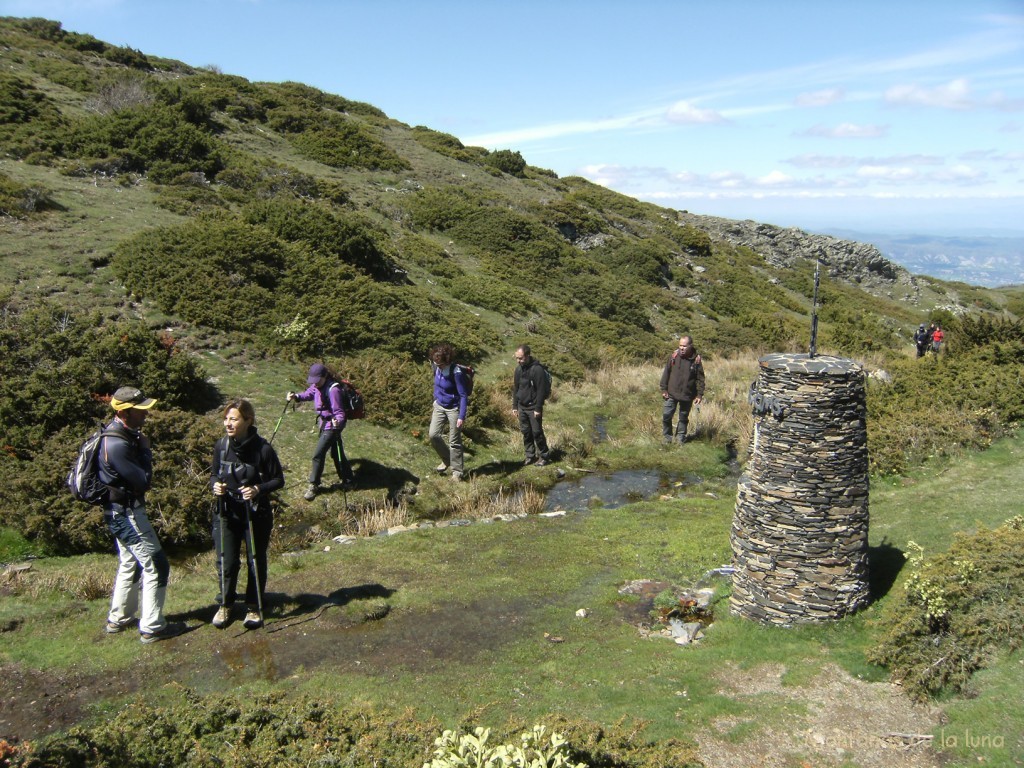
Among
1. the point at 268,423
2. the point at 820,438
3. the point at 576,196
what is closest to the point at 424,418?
the point at 268,423

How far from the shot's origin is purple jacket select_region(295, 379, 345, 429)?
10.8 meters

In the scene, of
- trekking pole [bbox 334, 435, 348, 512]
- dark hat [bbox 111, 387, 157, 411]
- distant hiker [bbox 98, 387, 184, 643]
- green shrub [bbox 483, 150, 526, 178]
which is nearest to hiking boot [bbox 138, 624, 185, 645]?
distant hiker [bbox 98, 387, 184, 643]

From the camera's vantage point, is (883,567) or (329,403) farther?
(329,403)

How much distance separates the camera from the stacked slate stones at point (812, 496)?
21.8 ft

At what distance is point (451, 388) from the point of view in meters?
12.0

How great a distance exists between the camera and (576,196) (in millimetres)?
47312

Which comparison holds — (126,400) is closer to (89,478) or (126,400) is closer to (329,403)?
(89,478)

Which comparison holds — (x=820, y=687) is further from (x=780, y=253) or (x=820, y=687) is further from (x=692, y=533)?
(x=780, y=253)

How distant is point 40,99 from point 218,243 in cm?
1598

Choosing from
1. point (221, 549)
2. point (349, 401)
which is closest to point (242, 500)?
point (221, 549)

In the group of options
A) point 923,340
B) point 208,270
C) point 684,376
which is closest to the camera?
point 684,376

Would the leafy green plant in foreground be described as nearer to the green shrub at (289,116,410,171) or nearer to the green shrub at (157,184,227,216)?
the green shrub at (157,184,227,216)

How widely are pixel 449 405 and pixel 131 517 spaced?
6265 millimetres

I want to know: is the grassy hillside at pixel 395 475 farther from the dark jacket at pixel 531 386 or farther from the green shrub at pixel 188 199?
the dark jacket at pixel 531 386
